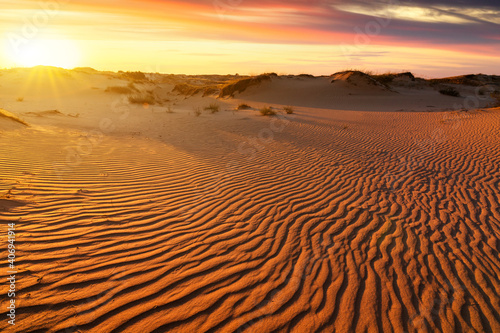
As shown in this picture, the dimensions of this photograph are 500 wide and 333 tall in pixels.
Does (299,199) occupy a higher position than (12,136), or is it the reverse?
(12,136)

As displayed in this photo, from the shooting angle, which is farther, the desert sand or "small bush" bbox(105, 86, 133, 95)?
"small bush" bbox(105, 86, 133, 95)

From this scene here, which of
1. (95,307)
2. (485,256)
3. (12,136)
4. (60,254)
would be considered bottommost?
(485,256)

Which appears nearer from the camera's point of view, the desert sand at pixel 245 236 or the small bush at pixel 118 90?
the desert sand at pixel 245 236

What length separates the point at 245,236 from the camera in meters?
3.63

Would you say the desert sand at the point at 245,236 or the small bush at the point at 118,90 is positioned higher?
the small bush at the point at 118,90

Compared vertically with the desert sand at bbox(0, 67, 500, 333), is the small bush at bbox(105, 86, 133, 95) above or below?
above

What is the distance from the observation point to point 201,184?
5.35 m

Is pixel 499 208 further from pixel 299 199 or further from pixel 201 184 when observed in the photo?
pixel 201 184

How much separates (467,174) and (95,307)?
7.97 metres

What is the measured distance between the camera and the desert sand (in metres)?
2.43

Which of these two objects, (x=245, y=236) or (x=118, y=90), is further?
(x=118, y=90)

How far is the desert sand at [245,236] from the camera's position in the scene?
2.43m

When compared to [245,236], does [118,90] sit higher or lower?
higher

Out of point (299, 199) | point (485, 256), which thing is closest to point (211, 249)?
point (299, 199)
